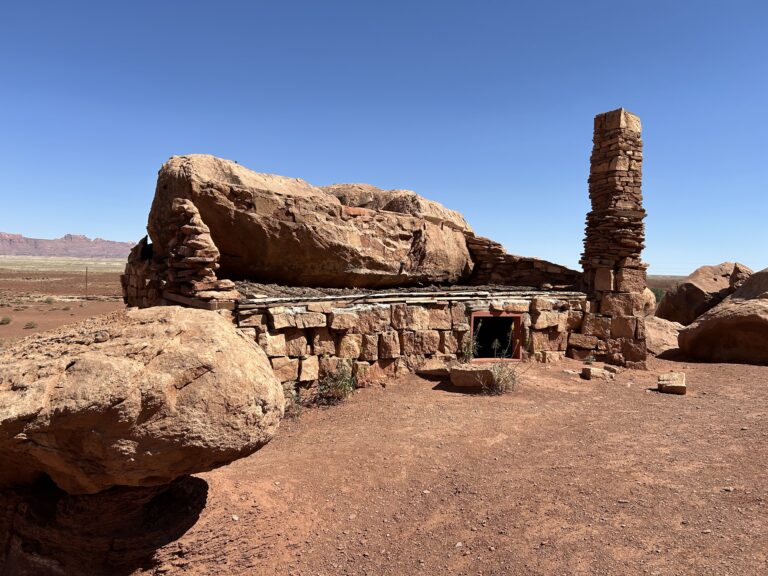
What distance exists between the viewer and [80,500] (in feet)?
11.2

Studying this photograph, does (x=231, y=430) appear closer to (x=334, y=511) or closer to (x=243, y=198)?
(x=334, y=511)

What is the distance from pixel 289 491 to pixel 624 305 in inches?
371

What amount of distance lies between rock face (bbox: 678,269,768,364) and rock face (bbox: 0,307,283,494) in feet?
40.9

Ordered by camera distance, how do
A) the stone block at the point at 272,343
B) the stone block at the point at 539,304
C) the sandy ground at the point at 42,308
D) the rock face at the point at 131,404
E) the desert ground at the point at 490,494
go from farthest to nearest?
the sandy ground at the point at 42,308 < the stone block at the point at 539,304 < the stone block at the point at 272,343 < the desert ground at the point at 490,494 < the rock face at the point at 131,404

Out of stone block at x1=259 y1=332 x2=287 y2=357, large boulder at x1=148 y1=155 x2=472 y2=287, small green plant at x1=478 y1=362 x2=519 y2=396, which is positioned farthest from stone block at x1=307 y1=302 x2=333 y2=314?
small green plant at x1=478 y1=362 x2=519 y2=396

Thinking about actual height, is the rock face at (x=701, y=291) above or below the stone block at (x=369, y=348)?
above

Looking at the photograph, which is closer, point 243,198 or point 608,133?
point 243,198

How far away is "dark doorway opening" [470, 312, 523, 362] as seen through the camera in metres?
10.3

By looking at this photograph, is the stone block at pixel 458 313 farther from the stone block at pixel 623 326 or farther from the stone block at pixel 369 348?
the stone block at pixel 623 326

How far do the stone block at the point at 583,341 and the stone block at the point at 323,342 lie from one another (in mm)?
6109

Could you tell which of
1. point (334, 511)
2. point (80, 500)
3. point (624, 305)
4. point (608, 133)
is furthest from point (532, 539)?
point (608, 133)

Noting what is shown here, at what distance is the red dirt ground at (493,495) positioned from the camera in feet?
12.9

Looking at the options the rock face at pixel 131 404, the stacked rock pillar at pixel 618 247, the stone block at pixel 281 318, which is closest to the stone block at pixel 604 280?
the stacked rock pillar at pixel 618 247

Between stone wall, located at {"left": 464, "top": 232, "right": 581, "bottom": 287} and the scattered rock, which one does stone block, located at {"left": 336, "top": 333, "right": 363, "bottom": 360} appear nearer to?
stone wall, located at {"left": 464, "top": 232, "right": 581, "bottom": 287}
